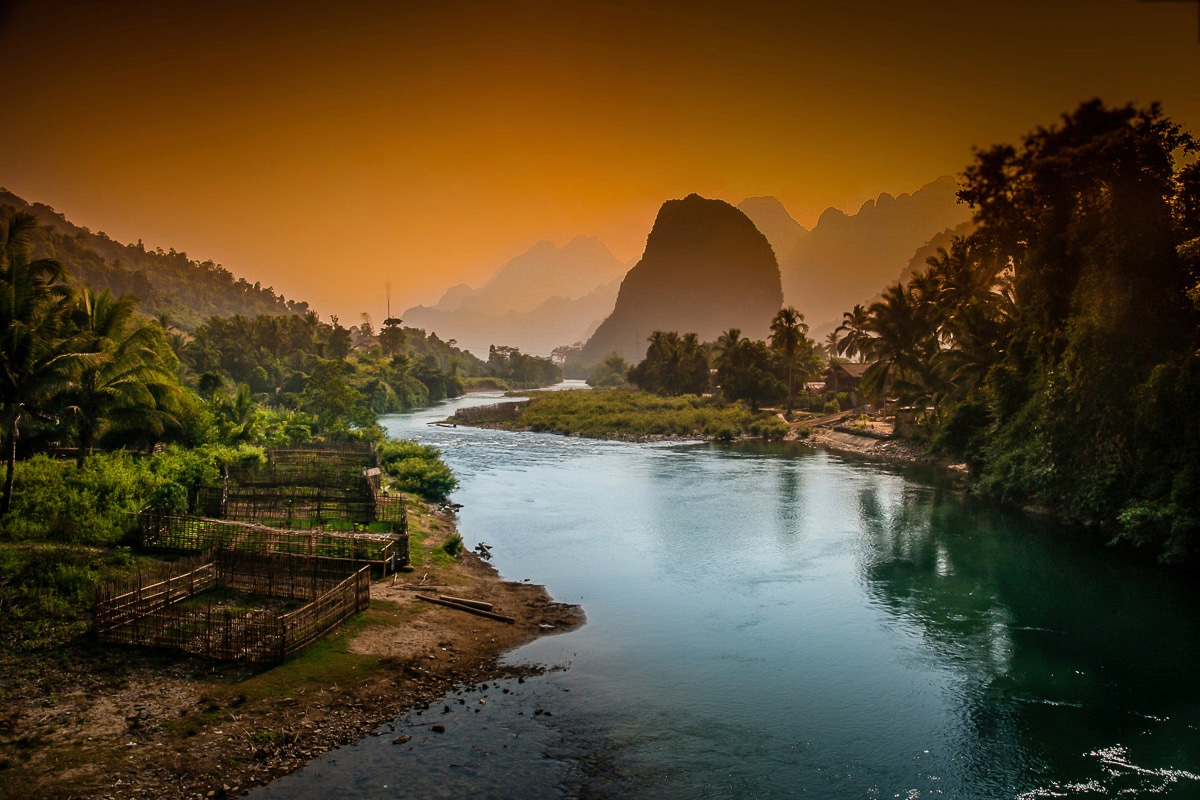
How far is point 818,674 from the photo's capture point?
17.2 meters

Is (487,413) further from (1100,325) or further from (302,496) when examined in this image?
(1100,325)

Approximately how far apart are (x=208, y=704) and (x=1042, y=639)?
19.5 metres

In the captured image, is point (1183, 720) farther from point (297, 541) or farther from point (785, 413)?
point (785, 413)

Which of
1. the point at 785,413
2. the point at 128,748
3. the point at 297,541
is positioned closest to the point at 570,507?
the point at 297,541

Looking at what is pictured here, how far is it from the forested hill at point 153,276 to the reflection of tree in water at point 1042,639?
12330cm

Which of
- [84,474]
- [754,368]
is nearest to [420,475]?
[84,474]

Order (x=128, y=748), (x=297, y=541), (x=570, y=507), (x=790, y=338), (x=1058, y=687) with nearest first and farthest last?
(x=128, y=748) → (x=1058, y=687) → (x=297, y=541) → (x=570, y=507) → (x=790, y=338)

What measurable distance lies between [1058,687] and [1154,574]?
11.0 m

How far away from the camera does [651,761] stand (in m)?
13.0

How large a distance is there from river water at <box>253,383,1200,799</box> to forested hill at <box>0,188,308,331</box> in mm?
117236

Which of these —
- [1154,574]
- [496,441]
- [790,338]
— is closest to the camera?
[1154,574]

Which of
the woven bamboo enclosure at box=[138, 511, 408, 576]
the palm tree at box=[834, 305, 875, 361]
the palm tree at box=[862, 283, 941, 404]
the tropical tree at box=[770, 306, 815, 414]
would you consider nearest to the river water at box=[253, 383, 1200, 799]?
the woven bamboo enclosure at box=[138, 511, 408, 576]

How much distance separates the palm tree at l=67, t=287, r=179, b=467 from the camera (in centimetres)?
2805

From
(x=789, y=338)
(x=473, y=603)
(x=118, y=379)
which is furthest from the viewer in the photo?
(x=789, y=338)
